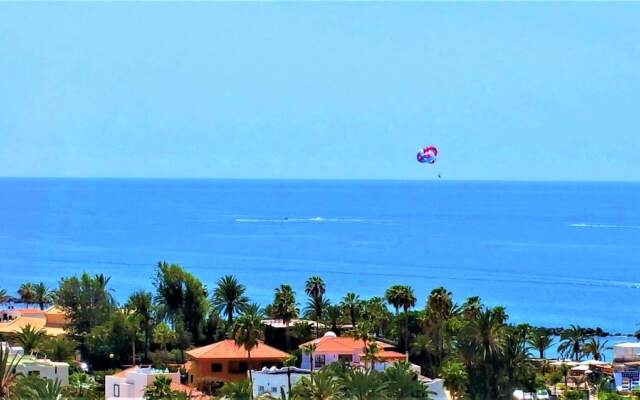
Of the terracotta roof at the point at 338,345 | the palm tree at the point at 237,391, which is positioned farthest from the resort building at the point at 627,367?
the palm tree at the point at 237,391

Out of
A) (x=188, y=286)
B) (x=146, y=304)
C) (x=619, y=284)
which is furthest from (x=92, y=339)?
(x=619, y=284)

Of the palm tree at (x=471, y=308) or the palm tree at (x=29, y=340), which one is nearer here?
the palm tree at (x=29, y=340)

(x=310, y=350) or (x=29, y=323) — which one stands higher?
(x=29, y=323)

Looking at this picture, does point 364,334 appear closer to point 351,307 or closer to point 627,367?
point 627,367

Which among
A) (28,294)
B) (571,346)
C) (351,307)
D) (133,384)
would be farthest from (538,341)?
(28,294)

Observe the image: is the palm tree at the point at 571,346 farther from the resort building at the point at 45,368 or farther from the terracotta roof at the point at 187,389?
the resort building at the point at 45,368

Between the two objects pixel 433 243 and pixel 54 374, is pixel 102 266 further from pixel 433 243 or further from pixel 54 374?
pixel 54 374

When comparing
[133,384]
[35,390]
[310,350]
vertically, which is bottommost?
[35,390]

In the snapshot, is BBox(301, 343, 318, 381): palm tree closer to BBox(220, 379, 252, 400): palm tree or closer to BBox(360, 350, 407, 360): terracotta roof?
BBox(360, 350, 407, 360): terracotta roof
